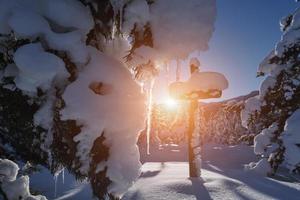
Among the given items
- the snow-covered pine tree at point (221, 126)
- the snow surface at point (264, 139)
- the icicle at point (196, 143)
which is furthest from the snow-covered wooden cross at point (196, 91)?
the snow-covered pine tree at point (221, 126)

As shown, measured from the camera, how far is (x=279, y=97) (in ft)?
40.2

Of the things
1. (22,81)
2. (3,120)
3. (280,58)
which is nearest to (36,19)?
(22,81)

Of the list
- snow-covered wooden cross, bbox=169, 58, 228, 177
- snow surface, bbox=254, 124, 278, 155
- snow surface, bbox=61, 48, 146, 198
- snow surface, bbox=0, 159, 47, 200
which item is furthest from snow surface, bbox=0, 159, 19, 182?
snow surface, bbox=254, 124, 278, 155

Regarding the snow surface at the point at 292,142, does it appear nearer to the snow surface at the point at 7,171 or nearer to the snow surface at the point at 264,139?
the snow surface at the point at 264,139

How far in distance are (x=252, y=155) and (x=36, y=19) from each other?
25.7 m

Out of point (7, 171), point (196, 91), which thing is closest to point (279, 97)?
point (196, 91)

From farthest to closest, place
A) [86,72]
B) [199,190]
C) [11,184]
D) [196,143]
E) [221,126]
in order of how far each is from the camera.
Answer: [221,126], [196,143], [199,190], [11,184], [86,72]

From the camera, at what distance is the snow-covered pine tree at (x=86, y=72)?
247 cm

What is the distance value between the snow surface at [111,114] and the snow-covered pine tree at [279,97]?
852 cm

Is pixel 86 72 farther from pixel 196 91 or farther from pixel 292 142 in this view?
pixel 292 142

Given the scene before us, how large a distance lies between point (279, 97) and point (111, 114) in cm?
A: 1058

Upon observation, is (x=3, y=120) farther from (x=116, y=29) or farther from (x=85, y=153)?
(x=116, y=29)

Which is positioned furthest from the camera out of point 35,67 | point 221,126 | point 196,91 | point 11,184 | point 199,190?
point 221,126

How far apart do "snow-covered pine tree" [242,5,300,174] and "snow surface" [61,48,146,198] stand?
8.52m
